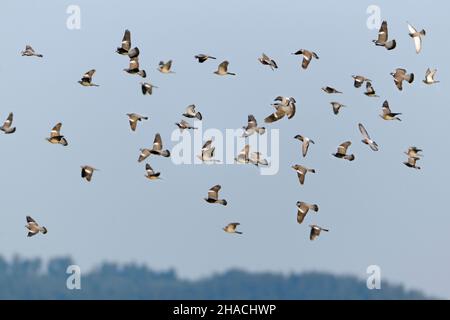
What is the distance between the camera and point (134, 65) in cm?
3481

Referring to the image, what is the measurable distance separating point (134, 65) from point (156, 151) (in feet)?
6.37

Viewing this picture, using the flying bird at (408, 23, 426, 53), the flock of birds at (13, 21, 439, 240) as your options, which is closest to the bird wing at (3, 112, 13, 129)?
the flock of birds at (13, 21, 439, 240)

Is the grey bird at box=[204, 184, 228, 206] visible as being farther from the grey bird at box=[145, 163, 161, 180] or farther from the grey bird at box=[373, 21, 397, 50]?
the grey bird at box=[373, 21, 397, 50]

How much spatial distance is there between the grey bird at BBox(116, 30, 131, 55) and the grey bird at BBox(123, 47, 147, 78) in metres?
0.15

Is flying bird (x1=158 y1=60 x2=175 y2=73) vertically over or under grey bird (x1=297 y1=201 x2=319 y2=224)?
over

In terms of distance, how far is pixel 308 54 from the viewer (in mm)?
35625

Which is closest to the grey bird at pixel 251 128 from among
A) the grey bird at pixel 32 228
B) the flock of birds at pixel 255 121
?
the flock of birds at pixel 255 121

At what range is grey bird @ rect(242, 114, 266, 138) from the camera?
34906 millimetres

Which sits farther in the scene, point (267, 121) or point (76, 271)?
point (76, 271)
